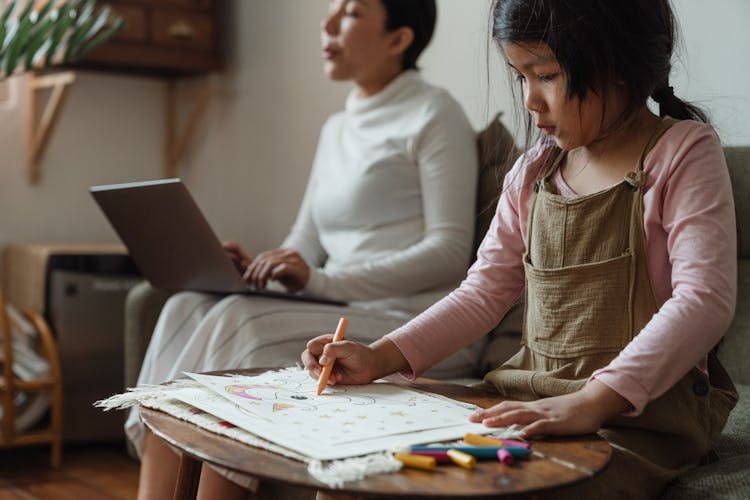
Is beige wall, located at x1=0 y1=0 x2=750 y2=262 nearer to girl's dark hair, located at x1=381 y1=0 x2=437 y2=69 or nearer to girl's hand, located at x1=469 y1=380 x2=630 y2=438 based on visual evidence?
girl's dark hair, located at x1=381 y1=0 x2=437 y2=69

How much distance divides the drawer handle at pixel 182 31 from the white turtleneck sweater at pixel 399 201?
102 cm

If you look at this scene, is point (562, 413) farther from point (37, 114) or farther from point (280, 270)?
point (37, 114)

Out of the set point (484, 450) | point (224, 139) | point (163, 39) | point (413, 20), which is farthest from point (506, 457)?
point (224, 139)

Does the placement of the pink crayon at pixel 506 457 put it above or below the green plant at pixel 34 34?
below

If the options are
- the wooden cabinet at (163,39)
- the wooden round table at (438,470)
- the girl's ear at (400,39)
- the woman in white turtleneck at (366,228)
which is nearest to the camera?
the wooden round table at (438,470)

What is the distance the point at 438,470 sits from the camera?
657mm

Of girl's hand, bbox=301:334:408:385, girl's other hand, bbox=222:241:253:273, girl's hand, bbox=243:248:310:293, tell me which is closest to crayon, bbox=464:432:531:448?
girl's hand, bbox=301:334:408:385

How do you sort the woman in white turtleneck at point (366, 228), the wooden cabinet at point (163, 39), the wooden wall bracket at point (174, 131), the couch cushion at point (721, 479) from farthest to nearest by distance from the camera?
the wooden wall bracket at point (174, 131) < the wooden cabinet at point (163, 39) < the woman in white turtleneck at point (366, 228) < the couch cushion at point (721, 479)

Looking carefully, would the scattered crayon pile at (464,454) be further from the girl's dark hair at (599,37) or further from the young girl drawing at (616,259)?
the girl's dark hair at (599,37)

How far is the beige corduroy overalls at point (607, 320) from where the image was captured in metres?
0.89

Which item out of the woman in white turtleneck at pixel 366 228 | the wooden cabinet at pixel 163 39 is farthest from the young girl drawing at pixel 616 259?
the wooden cabinet at pixel 163 39

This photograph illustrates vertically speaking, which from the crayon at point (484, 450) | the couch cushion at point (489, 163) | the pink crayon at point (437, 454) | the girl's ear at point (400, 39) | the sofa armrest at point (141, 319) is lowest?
the sofa armrest at point (141, 319)

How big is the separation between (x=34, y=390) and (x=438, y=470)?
5.91 ft

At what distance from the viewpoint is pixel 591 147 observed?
101cm
